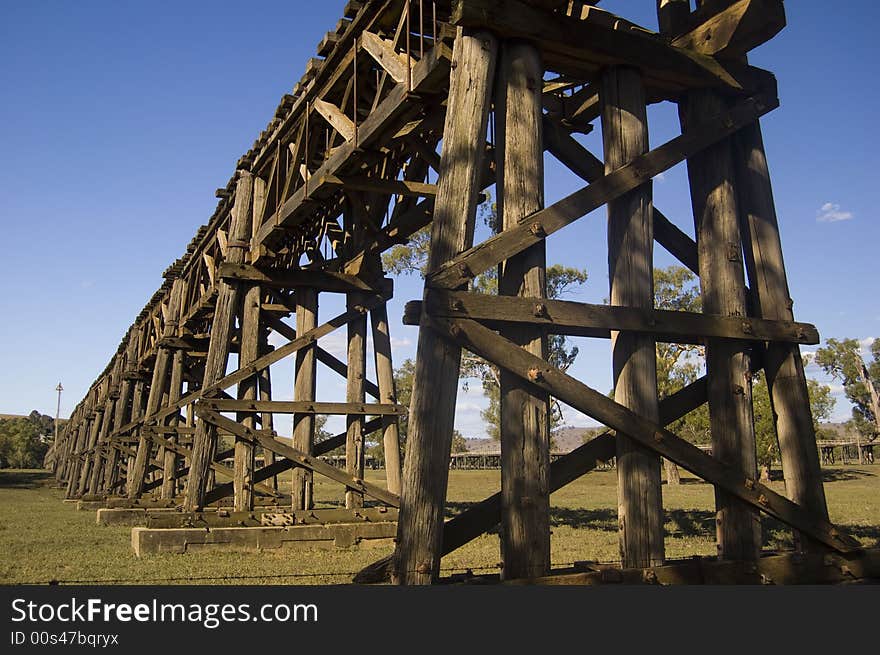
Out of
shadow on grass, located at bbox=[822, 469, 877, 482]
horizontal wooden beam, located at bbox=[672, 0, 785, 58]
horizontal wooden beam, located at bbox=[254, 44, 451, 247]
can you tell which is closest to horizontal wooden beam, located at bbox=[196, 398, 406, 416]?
horizontal wooden beam, located at bbox=[254, 44, 451, 247]

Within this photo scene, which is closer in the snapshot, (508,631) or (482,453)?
(508,631)

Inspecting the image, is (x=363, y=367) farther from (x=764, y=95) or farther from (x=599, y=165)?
(x=764, y=95)

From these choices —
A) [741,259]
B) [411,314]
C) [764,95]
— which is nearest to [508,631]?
[411,314]

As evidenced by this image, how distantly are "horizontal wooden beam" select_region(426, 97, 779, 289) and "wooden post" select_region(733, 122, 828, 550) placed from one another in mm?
262

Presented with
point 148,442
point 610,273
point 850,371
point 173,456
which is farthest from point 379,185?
point 850,371

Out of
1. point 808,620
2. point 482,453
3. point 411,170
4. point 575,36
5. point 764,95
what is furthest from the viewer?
point 482,453

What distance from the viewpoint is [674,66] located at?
4.59 meters

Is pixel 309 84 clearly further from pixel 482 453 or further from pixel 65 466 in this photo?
pixel 482 453

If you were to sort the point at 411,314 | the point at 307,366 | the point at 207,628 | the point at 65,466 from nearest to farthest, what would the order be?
the point at 207,628 < the point at 411,314 < the point at 307,366 < the point at 65,466

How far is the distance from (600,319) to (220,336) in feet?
20.9

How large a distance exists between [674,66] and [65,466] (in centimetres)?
4156

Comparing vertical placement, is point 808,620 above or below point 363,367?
below

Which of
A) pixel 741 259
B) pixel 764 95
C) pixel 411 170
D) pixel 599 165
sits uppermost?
pixel 411 170

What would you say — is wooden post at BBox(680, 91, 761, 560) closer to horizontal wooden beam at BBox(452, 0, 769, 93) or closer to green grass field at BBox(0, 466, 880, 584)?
horizontal wooden beam at BBox(452, 0, 769, 93)
